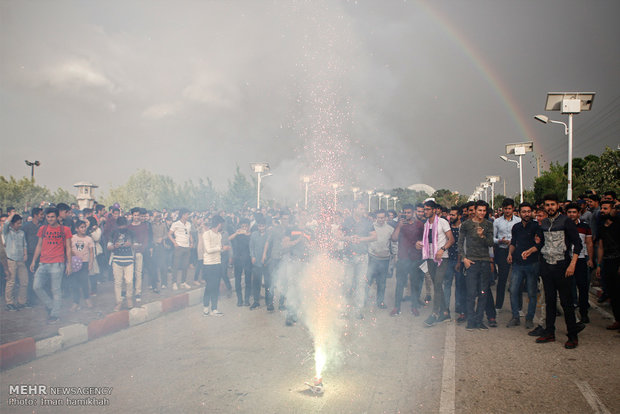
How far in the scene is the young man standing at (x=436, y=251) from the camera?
7449 mm

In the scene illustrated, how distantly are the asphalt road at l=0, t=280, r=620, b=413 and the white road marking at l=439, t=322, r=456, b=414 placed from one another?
13 mm

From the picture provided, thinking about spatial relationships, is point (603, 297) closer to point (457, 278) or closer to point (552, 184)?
point (457, 278)

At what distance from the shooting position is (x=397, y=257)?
869 centimetres

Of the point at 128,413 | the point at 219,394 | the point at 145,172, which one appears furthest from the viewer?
the point at 145,172

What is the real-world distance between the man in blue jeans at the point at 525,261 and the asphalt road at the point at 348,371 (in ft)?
1.19

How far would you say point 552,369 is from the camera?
5.02 m

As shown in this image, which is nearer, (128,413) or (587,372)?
(128,413)

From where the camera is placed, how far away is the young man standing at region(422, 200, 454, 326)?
7.45 metres

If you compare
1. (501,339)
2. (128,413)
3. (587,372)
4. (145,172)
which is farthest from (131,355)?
(145,172)

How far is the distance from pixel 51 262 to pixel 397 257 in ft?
21.6

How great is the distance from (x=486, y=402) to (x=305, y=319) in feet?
12.6

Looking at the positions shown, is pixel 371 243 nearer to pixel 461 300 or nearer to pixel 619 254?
pixel 461 300

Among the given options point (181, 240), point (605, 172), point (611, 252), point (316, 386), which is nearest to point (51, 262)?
point (181, 240)

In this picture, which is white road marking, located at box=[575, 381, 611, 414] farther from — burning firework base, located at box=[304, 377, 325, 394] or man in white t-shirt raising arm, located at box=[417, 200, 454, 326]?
man in white t-shirt raising arm, located at box=[417, 200, 454, 326]
